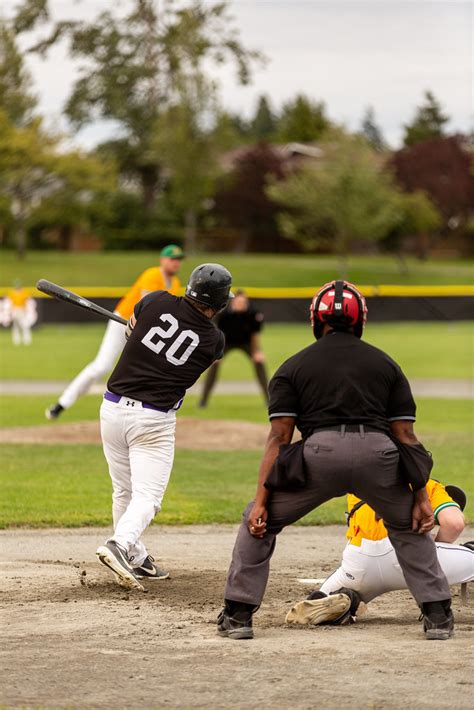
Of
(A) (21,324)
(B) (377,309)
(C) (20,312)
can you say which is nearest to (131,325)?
(C) (20,312)

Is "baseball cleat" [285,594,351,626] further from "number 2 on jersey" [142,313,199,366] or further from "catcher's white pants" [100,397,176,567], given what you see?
"number 2 on jersey" [142,313,199,366]

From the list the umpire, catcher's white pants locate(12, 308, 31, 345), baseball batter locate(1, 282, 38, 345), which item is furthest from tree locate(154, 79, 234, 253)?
the umpire

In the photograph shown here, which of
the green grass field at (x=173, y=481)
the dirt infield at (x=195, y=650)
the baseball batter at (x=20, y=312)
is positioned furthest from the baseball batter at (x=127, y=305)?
the baseball batter at (x=20, y=312)

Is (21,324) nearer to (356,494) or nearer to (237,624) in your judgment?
(237,624)

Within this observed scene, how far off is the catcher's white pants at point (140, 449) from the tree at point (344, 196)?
55444mm

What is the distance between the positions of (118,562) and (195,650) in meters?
1.22

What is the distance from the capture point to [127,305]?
13.4 meters

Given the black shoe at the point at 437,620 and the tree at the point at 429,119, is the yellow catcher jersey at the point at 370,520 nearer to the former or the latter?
the black shoe at the point at 437,620

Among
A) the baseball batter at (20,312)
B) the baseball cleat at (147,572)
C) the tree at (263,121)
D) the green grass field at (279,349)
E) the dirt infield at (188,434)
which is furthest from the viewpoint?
the tree at (263,121)

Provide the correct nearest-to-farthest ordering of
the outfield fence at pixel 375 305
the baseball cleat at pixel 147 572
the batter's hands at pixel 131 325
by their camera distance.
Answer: the batter's hands at pixel 131 325 → the baseball cleat at pixel 147 572 → the outfield fence at pixel 375 305

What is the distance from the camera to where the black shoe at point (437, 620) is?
5789 millimetres

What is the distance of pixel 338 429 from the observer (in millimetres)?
5676

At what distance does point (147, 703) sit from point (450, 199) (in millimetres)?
73200

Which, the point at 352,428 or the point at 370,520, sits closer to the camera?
the point at 352,428
